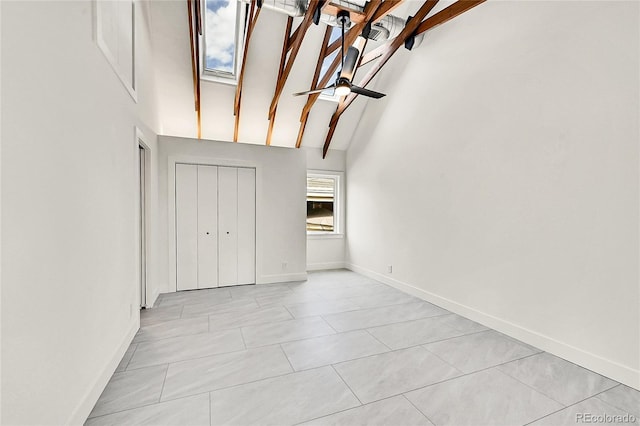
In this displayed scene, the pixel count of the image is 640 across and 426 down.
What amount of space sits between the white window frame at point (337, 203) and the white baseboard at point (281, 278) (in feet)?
4.46

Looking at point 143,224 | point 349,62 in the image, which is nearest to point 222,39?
point 349,62

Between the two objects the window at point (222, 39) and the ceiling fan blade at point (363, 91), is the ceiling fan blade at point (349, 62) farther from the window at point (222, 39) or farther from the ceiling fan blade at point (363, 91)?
the window at point (222, 39)

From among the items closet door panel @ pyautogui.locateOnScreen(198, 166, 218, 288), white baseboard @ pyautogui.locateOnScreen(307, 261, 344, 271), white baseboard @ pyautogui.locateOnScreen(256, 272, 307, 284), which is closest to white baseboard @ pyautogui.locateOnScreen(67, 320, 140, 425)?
closet door panel @ pyautogui.locateOnScreen(198, 166, 218, 288)

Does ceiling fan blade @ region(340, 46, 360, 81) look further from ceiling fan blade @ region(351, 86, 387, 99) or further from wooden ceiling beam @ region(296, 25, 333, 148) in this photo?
wooden ceiling beam @ region(296, 25, 333, 148)

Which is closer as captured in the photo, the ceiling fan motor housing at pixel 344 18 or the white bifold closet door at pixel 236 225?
the ceiling fan motor housing at pixel 344 18

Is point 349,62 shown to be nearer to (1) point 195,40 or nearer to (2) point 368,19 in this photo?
(2) point 368,19

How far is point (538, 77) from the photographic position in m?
2.88

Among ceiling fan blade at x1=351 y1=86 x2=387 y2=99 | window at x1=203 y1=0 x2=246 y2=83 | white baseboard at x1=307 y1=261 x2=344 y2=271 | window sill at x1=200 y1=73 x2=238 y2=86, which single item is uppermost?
window at x1=203 y1=0 x2=246 y2=83

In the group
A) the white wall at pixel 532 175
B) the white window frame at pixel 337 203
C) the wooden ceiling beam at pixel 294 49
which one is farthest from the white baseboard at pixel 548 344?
the wooden ceiling beam at pixel 294 49

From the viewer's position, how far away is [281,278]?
5449 mm

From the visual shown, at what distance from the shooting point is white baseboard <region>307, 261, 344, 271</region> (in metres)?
6.57

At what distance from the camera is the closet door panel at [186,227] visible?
4.83m

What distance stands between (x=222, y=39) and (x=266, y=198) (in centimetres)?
298

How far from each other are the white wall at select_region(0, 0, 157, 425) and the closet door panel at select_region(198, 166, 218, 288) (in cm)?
249
